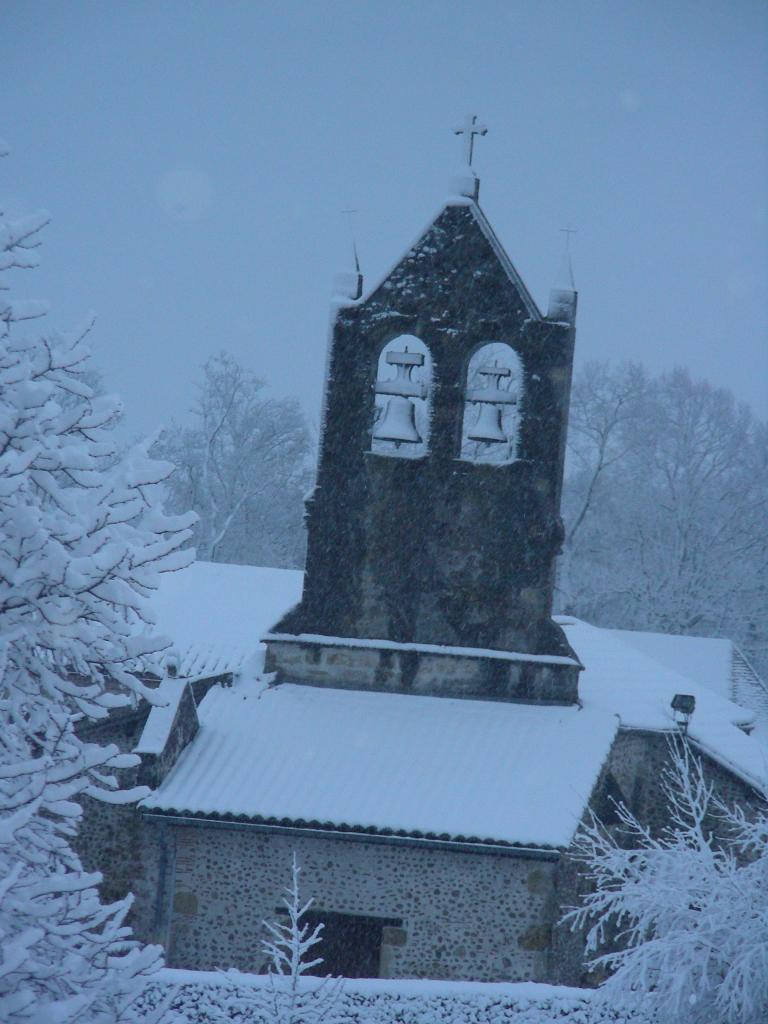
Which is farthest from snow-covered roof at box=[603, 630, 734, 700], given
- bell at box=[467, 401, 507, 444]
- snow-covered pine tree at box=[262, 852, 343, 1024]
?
snow-covered pine tree at box=[262, 852, 343, 1024]

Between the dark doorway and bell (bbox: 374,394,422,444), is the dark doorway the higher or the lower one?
the lower one

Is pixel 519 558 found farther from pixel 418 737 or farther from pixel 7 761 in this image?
pixel 7 761

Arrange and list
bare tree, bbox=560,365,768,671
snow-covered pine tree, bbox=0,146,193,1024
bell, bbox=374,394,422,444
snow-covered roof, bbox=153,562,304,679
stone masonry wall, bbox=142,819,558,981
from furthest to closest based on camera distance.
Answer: bare tree, bbox=560,365,768,671 → snow-covered roof, bbox=153,562,304,679 → bell, bbox=374,394,422,444 → stone masonry wall, bbox=142,819,558,981 → snow-covered pine tree, bbox=0,146,193,1024

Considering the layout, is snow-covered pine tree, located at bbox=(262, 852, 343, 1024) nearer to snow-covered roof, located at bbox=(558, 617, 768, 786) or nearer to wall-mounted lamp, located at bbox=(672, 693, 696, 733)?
snow-covered roof, located at bbox=(558, 617, 768, 786)

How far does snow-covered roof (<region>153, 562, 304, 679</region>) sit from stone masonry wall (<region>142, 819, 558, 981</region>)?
5.24m

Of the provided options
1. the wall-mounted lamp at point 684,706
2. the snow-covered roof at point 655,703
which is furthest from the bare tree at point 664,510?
the wall-mounted lamp at point 684,706

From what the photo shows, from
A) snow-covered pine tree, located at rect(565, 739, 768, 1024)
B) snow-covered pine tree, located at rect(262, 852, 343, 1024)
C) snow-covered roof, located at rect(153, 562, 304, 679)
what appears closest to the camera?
snow-covered pine tree, located at rect(565, 739, 768, 1024)

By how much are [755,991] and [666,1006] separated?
633 millimetres

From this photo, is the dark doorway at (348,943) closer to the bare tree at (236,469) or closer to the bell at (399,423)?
the bell at (399,423)

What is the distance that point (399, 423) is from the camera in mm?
11953

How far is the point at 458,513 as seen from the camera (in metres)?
11.8

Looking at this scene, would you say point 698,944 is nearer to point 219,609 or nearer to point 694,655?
point 219,609

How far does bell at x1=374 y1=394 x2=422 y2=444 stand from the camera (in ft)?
39.0

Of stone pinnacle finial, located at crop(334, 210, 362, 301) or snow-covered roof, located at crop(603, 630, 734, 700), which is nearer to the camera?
stone pinnacle finial, located at crop(334, 210, 362, 301)
